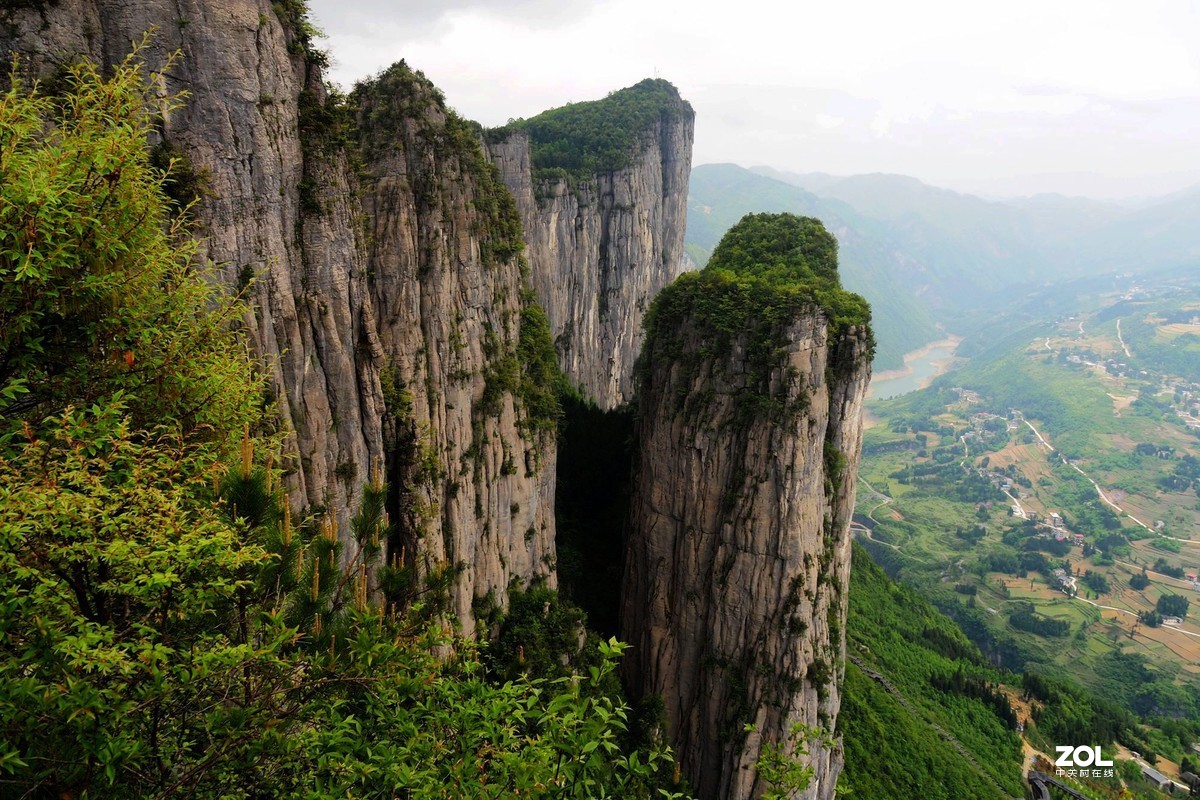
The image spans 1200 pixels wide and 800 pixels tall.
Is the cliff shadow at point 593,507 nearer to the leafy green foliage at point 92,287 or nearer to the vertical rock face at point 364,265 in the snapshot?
the vertical rock face at point 364,265

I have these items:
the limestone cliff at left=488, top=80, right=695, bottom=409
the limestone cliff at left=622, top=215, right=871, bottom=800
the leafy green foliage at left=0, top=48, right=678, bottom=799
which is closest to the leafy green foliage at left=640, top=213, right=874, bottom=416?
the limestone cliff at left=622, top=215, right=871, bottom=800

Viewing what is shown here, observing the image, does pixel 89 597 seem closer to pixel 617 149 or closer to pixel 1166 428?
pixel 617 149

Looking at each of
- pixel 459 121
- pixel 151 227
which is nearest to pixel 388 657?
pixel 151 227

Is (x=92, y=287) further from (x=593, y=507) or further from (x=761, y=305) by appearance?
(x=593, y=507)

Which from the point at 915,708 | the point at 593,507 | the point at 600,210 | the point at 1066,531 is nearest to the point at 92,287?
the point at 593,507

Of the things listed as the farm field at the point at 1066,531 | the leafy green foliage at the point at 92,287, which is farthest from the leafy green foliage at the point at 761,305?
the farm field at the point at 1066,531
